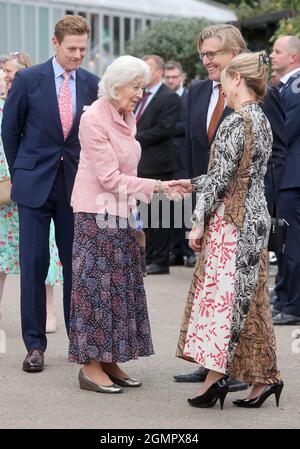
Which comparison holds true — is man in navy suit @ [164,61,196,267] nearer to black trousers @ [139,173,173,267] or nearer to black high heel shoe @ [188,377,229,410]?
black trousers @ [139,173,173,267]

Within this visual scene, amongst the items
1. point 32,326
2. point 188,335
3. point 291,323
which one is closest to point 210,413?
point 188,335

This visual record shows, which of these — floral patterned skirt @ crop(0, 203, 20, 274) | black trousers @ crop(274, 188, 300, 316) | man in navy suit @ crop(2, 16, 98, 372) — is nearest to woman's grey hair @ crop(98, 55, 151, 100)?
man in navy suit @ crop(2, 16, 98, 372)

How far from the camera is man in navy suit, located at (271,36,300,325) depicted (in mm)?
8727

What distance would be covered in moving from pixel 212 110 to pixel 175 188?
1.16 metres

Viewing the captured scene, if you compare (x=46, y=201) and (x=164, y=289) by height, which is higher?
(x=46, y=201)

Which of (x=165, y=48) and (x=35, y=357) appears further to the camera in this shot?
(x=165, y=48)

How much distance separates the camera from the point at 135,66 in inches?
242

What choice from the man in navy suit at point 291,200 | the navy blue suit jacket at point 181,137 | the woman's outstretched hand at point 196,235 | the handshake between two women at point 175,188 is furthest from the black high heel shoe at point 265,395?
the navy blue suit jacket at point 181,137

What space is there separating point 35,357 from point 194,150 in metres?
1.74

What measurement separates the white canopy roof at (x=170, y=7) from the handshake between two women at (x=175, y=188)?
13.5 meters

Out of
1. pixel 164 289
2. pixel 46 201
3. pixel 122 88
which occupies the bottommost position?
pixel 164 289

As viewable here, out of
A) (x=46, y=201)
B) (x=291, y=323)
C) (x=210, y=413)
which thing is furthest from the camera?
(x=291, y=323)

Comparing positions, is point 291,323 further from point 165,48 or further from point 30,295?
point 165,48

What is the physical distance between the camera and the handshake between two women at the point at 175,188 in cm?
619
